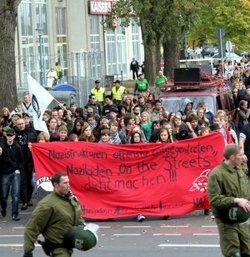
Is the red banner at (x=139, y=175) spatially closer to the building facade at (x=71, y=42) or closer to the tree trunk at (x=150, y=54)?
the building facade at (x=71, y=42)

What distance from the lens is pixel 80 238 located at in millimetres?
9906

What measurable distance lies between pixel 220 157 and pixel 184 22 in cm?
2516

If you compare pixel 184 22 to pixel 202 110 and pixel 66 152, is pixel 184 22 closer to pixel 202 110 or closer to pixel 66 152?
pixel 202 110

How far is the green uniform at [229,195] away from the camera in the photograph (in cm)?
1072

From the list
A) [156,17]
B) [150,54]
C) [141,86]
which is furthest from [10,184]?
[150,54]

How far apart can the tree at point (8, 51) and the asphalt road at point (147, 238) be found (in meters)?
8.33

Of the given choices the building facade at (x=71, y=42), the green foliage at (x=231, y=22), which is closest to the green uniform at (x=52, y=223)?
the building facade at (x=71, y=42)

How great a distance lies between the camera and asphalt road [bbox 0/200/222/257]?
13727 millimetres

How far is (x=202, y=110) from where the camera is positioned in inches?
846

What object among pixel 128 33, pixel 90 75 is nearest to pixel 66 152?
pixel 90 75

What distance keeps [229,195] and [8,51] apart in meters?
15.3

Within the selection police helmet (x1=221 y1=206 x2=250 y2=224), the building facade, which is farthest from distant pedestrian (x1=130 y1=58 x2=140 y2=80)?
police helmet (x1=221 y1=206 x2=250 y2=224)

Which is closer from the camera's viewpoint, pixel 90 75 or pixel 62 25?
pixel 90 75

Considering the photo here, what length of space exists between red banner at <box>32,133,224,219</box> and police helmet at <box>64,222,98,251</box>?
683cm
